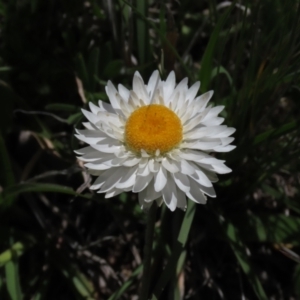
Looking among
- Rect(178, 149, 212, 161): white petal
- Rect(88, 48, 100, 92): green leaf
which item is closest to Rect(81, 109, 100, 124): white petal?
Rect(178, 149, 212, 161): white petal

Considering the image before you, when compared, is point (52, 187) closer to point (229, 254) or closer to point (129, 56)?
point (129, 56)

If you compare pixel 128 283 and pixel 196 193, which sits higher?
pixel 196 193

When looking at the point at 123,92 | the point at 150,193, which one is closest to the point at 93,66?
the point at 123,92

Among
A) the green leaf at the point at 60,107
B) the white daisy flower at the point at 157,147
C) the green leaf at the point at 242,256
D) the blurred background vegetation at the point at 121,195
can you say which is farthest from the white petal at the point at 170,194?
the green leaf at the point at 60,107

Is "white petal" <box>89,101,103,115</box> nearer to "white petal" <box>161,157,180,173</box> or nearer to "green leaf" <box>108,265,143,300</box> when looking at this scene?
"white petal" <box>161,157,180,173</box>

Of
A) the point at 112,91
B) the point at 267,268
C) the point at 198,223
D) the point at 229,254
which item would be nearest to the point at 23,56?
the point at 112,91

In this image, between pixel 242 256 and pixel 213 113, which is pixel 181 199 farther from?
pixel 242 256
